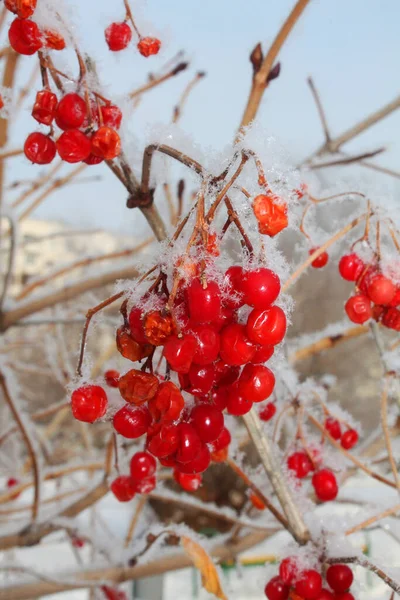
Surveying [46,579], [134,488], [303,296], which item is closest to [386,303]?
[134,488]

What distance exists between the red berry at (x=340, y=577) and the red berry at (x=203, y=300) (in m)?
0.30

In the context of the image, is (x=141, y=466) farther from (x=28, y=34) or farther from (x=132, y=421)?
(x=28, y=34)

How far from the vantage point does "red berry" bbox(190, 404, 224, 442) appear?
374 mm

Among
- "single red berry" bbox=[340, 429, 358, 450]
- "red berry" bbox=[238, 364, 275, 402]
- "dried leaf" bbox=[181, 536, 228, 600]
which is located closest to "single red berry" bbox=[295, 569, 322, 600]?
"dried leaf" bbox=[181, 536, 228, 600]

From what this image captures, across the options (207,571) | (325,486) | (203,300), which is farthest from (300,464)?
(203,300)

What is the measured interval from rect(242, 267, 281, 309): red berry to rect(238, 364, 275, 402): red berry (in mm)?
57

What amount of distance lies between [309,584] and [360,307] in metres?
0.27

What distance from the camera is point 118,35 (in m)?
0.51

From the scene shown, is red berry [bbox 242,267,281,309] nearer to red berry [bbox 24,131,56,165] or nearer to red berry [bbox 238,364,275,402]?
red berry [bbox 238,364,275,402]

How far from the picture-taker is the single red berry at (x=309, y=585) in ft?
1.46

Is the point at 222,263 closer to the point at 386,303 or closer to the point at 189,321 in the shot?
the point at 189,321

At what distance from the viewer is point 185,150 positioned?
425mm

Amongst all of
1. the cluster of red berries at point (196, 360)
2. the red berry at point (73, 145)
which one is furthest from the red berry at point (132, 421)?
the red berry at point (73, 145)

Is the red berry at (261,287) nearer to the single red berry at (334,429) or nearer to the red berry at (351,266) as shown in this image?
the red berry at (351,266)
